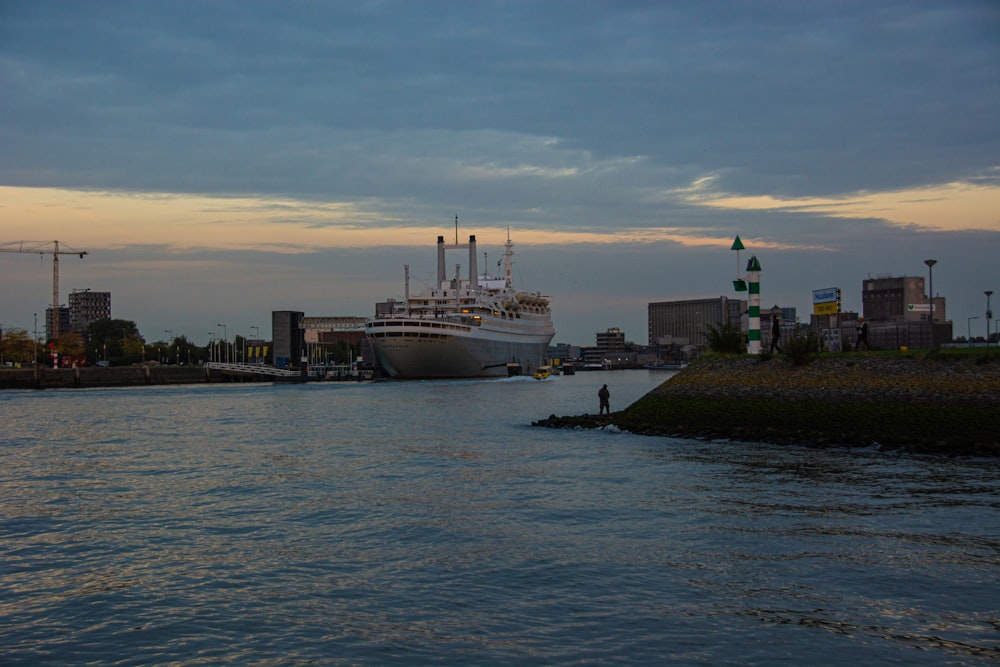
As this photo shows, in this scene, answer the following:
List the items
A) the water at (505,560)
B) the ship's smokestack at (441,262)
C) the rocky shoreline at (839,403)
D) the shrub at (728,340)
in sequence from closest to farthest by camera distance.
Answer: the water at (505,560) → the rocky shoreline at (839,403) → the shrub at (728,340) → the ship's smokestack at (441,262)

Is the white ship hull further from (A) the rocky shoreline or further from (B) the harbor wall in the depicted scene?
(A) the rocky shoreline

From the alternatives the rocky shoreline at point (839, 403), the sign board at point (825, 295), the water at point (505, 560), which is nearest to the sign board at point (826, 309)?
the sign board at point (825, 295)

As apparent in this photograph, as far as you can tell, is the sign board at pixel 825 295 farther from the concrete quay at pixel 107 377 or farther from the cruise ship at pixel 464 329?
the concrete quay at pixel 107 377

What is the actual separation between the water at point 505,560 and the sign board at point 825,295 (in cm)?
2273

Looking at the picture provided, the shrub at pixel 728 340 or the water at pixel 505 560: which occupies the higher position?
the shrub at pixel 728 340

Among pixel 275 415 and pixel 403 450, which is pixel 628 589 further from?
pixel 275 415

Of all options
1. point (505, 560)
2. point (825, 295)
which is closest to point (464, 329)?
point (825, 295)

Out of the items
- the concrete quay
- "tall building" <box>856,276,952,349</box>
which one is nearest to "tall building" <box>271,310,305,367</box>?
the concrete quay

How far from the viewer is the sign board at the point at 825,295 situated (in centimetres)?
4888

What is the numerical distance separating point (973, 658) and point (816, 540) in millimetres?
5886

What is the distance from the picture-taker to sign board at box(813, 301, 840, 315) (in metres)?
48.7

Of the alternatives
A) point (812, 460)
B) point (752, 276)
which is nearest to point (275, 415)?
point (752, 276)

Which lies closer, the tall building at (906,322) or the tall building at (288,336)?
the tall building at (906,322)

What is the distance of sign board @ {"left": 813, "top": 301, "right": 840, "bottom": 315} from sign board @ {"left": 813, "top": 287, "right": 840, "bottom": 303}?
0.22 metres
